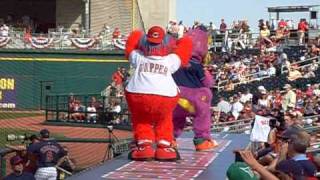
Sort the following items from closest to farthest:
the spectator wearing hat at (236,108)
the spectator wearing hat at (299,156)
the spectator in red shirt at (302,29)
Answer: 1. the spectator wearing hat at (299,156)
2. the spectator wearing hat at (236,108)
3. the spectator in red shirt at (302,29)

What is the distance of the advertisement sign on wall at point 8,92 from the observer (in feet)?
90.1

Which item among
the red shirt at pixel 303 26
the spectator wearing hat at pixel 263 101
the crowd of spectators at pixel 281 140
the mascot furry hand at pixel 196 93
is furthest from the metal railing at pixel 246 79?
the mascot furry hand at pixel 196 93

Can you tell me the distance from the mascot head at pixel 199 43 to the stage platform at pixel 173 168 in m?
1.14

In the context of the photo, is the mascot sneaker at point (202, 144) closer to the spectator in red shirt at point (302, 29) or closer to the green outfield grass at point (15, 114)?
the green outfield grass at point (15, 114)

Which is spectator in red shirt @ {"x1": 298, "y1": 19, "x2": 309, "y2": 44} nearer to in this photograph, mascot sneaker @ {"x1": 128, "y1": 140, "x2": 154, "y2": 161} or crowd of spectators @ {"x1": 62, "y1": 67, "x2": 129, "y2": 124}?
crowd of spectators @ {"x1": 62, "y1": 67, "x2": 129, "y2": 124}

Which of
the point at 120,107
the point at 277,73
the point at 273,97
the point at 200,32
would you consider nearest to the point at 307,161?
the point at 200,32

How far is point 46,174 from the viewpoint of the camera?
8.53 metres

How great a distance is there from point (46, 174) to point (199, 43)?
2.34 m

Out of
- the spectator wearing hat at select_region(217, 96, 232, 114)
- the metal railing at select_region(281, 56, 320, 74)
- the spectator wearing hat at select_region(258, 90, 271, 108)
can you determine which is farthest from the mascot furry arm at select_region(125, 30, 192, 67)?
the metal railing at select_region(281, 56, 320, 74)

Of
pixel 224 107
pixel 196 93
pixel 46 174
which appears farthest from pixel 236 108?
pixel 46 174

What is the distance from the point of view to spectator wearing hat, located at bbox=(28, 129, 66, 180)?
8547mm

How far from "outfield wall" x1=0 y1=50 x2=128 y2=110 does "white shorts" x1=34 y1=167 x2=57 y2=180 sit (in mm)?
18853

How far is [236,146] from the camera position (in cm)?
962

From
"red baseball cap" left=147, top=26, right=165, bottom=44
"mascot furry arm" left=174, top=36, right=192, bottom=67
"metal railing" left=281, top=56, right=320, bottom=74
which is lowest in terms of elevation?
"mascot furry arm" left=174, top=36, right=192, bottom=67
